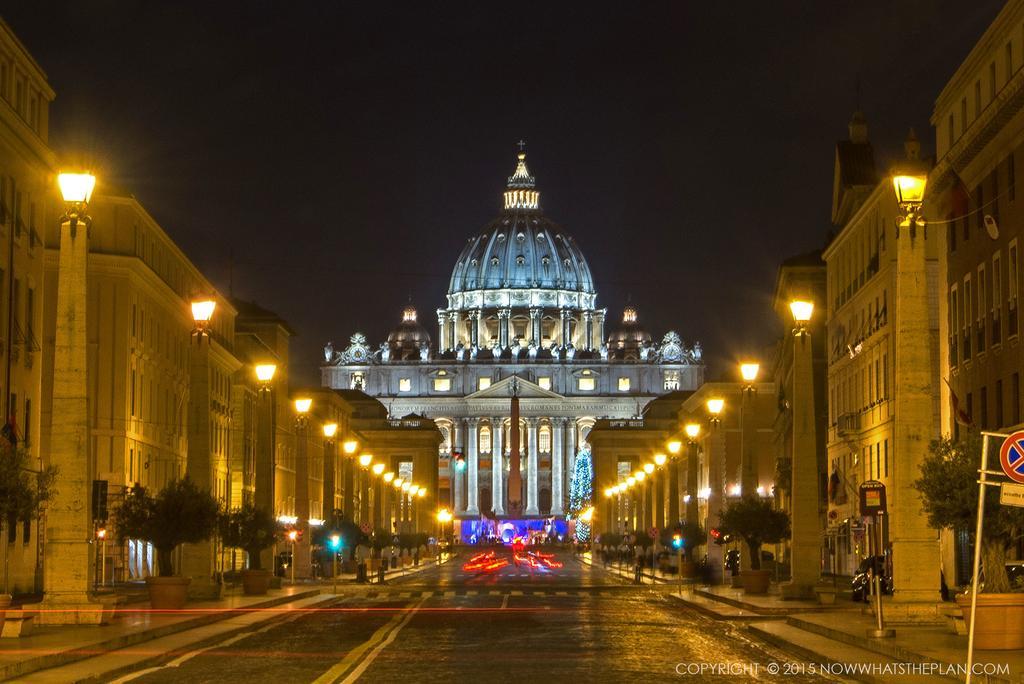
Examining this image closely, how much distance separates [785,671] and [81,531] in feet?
44.3

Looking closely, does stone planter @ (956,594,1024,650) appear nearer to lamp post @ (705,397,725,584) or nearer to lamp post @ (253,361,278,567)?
lamp post @ (253,361,278,567)

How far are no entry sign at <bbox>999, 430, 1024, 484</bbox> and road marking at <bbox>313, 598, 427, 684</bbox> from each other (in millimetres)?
7759

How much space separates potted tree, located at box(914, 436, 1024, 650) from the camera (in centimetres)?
2642

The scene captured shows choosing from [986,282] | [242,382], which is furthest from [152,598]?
[242,382]

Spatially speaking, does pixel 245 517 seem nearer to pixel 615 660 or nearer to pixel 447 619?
pixel 447 619

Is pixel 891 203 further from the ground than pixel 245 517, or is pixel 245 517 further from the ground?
pixel 891 203

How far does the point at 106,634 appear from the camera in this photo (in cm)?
3120

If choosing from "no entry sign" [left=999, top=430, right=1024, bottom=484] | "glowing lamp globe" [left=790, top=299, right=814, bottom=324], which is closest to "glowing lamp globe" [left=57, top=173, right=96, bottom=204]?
"glowing lamp globe" [left=790, top=299, right=814, bottom=324]

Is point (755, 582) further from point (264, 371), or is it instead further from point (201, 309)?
point (201, 309)

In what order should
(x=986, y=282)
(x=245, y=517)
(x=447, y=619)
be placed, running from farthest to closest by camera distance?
(x=245, y=517) < (x=986, y=282) < (x=447, y=619)

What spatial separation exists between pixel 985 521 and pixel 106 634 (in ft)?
44.8

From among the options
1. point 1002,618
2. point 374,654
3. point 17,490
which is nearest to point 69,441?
→ point 17,490

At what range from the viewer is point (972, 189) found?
49.9 m

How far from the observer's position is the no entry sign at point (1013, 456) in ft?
65.5
